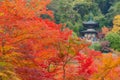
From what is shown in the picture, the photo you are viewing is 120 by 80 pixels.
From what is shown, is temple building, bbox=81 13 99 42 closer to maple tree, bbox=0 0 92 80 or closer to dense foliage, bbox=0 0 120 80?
dense foliage, bbox=0 0 120 80

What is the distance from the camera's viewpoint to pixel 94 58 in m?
18.2

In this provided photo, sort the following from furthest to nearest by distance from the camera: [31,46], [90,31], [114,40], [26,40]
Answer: [90,31]
[114,40]
[31,46]
[26,40]

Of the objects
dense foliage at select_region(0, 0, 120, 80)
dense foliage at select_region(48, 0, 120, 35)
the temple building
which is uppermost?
dense foliage at select_region(0, 0, 120, 80)

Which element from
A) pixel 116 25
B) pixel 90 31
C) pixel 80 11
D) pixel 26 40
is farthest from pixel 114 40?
pixel 26 40

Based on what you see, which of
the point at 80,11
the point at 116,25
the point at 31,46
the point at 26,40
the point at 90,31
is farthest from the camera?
the point at 80,11

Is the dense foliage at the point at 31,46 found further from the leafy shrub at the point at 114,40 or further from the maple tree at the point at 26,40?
the leafy shrub at the point at 114,40

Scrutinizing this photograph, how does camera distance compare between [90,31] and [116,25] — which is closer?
[116,25]

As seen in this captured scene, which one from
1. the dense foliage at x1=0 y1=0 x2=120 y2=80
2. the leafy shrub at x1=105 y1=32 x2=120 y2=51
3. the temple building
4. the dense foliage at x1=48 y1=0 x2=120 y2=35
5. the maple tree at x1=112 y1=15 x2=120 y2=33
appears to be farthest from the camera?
the temple building

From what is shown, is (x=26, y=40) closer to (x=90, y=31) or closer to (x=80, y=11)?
(x=90, y=31)

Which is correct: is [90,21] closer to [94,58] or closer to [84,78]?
[94,58]

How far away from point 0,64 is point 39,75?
1.58 metres

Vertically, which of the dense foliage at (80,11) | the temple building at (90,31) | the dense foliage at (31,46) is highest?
the dense foliage at (31,46)

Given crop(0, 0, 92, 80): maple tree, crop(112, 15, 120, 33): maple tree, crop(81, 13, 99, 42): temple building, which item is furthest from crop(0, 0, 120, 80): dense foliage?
crop(81, 13, 99, 42): temple building

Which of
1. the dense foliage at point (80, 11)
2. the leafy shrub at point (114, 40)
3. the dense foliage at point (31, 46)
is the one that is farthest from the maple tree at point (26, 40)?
the dense foliage at point (80, 11)
